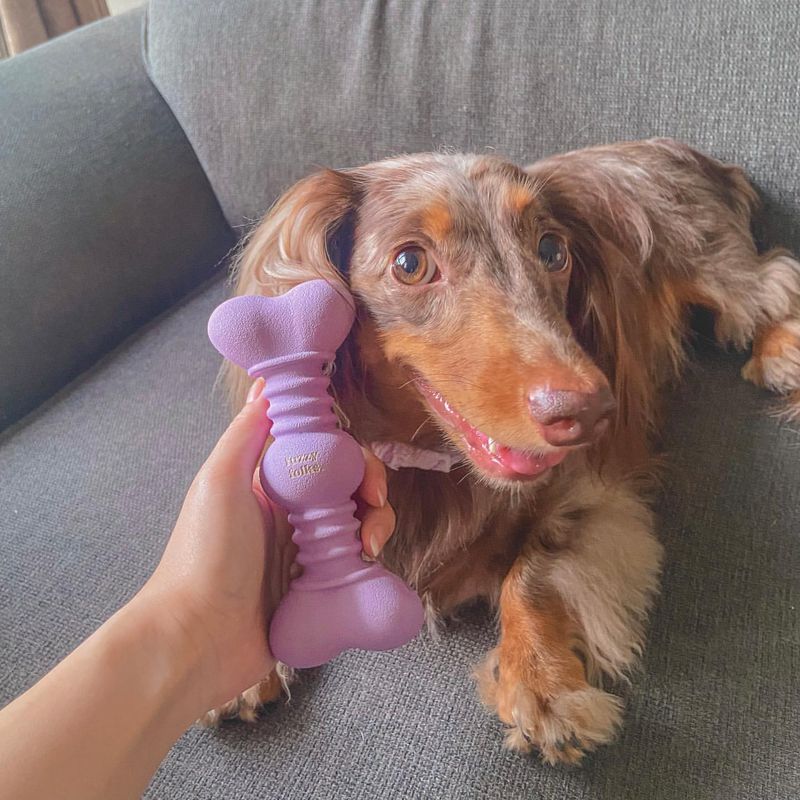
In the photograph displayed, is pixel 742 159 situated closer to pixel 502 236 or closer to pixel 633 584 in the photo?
pixel 502 236

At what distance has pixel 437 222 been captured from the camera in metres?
1.29

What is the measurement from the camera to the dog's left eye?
54.1 inches

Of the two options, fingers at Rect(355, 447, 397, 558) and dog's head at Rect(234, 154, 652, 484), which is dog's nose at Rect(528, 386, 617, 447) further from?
fingers at Rect(355, 447, 397, 558)

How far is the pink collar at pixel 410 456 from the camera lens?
141 cm

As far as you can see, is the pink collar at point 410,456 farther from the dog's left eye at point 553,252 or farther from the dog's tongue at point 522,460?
the dog's left eye at point 553,252

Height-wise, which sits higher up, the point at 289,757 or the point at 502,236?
the point at 502,236

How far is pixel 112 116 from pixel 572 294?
4.92 feet

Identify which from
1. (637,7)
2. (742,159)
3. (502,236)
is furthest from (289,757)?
(637,7)

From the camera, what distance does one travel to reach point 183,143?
2.31m

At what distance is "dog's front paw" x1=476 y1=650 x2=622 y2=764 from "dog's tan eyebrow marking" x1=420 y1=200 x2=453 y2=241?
0.77 m

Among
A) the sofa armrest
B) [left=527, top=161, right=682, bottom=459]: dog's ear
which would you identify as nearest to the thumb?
[left=527, top=161, right=682, bottom=459]: dog's ear

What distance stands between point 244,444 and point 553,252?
0.68 metres

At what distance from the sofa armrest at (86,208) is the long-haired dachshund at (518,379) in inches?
30.8

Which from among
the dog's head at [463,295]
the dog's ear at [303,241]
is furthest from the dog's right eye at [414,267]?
the dog's ear at [303,241]
